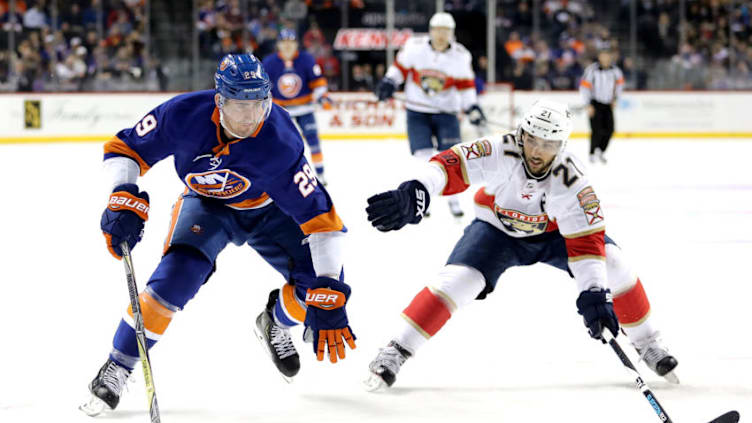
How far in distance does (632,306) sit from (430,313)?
688mm

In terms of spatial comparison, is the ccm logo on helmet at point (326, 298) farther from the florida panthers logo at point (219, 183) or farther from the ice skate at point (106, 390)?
the ice skate at point (106, 390)

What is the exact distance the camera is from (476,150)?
284cm

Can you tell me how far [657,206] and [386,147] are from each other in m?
5.43

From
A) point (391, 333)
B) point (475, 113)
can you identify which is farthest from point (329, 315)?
point (475, 113)

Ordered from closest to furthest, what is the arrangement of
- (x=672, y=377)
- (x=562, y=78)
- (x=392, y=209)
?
(x=392, y=209) < (x=672, y=377) < (x=562, y=78)

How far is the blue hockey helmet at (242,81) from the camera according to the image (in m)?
2.45

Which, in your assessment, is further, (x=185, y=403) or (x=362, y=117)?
(x=362, y=117)

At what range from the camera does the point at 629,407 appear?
8.82ft

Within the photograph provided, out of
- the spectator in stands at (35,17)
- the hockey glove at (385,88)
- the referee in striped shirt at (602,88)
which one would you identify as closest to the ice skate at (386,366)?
the hockey glove at (385,88)

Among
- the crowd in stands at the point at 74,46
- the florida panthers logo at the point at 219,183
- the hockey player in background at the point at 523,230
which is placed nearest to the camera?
the florida panthers logo at the point at 219,183

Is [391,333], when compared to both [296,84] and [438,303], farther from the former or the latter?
[296,84]

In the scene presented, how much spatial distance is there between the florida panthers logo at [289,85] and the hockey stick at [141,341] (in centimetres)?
619

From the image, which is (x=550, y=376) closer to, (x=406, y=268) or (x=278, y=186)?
(x=278, y=186)

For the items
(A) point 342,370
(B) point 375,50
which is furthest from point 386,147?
(A) point 342,370
